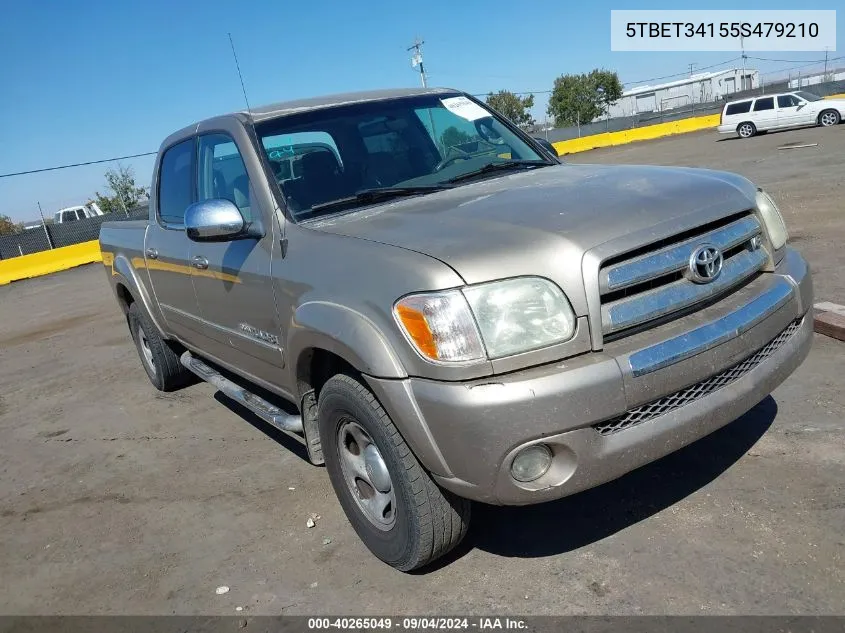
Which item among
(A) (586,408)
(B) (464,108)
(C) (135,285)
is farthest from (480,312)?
(C) (135,285)

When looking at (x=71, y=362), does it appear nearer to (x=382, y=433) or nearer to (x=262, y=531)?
(x=262, y=531)

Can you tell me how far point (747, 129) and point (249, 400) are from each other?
26303mm

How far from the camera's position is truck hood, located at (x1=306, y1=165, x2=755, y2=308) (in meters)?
2.30

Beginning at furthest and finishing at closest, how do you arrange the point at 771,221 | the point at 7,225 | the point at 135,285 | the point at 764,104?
the point at 7,225 < the point at 764,104 < the point at 135,285 < the point at 771,221

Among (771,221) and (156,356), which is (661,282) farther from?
(156,356)

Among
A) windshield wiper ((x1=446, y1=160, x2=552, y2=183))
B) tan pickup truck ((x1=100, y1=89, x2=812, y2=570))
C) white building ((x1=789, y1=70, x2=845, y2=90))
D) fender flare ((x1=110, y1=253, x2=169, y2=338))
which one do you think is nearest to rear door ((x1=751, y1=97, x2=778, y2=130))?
windshield wiper ((x1=446, y1=160, x2=552, y2=183))

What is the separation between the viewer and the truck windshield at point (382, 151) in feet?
10.9

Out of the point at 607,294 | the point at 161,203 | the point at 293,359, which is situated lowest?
the point at 293,359

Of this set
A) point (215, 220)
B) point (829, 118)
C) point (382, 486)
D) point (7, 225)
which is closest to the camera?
point (382, 486)

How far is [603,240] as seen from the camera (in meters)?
2.33

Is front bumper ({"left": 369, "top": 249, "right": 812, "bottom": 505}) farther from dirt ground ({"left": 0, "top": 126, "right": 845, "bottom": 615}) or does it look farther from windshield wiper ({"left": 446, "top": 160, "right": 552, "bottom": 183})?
windshield wiper ({"left": 446, "top": 160, "right": 552, "bottom": 183})

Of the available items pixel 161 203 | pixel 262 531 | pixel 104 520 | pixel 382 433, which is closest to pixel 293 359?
pixel 382 433

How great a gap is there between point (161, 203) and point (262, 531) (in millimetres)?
2548

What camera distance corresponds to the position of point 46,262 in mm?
19344
